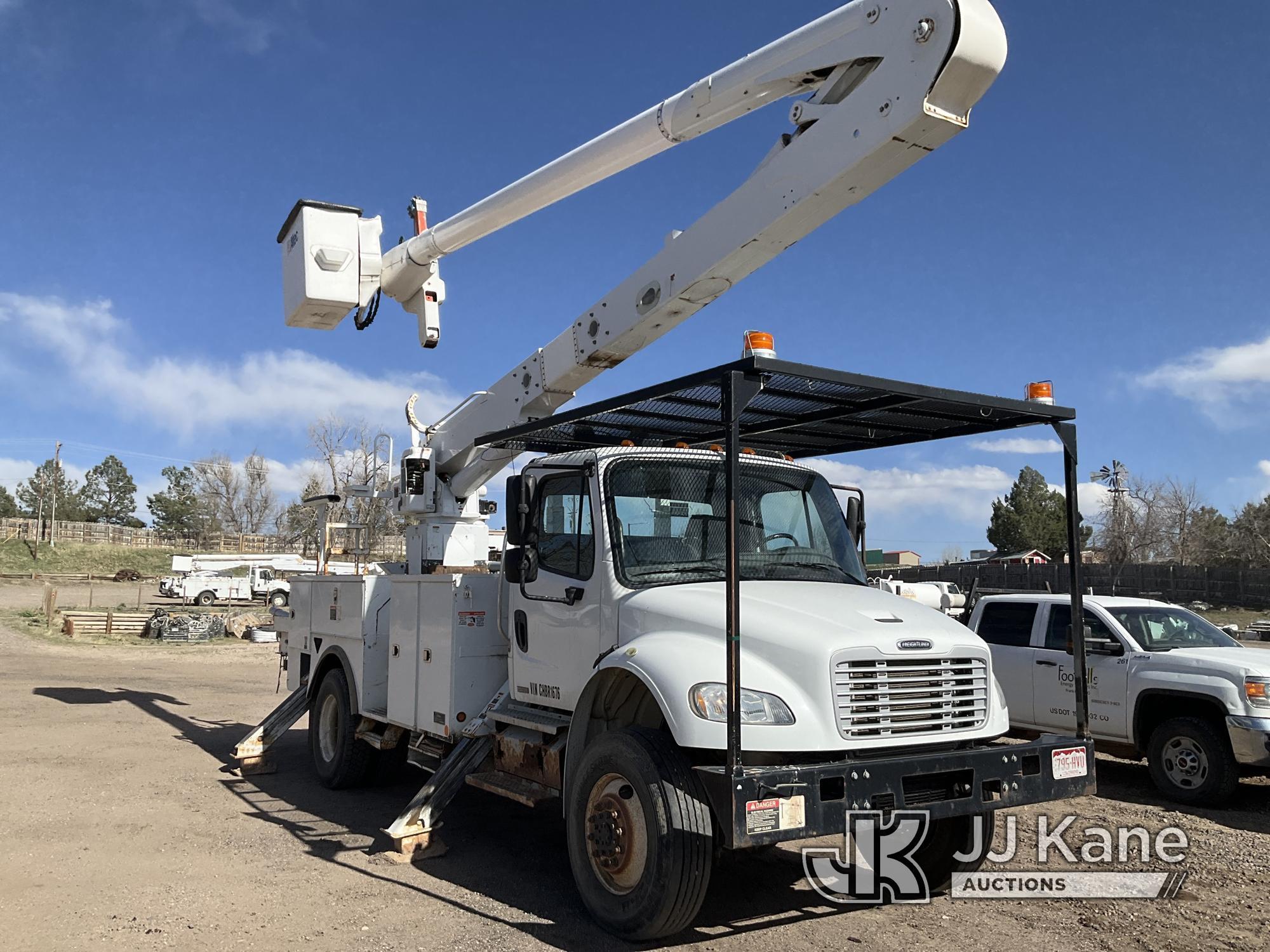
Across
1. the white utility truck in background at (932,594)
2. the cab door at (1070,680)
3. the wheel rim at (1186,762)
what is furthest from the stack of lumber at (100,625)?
the wheel rim at (1186,762)

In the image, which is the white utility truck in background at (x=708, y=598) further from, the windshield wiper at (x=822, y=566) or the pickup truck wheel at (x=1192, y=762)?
the pickup truck wheel at (x=1192, y=762)

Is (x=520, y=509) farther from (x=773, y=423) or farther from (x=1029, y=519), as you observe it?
(x=1029, y=519)

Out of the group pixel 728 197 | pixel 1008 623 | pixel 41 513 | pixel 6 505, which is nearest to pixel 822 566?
pixel 728 197

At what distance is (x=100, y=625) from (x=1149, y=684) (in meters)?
26.7

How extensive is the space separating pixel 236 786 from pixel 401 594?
257 cm

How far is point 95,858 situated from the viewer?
20.4 ft

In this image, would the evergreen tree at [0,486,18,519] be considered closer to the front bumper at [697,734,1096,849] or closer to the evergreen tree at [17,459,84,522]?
the evergreen tree at [17,459,84,522]

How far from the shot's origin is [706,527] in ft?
19.0

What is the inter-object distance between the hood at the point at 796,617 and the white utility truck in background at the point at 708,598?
2 cm

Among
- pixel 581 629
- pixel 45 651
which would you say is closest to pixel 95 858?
pixel 581 629

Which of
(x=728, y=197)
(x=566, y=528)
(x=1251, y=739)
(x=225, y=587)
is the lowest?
(x=225, y=587)

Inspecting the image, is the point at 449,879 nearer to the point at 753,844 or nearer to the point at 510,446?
the point at 753,844

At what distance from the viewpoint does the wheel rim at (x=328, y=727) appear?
8719 millimetres

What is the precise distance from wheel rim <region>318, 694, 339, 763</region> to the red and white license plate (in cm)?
602
